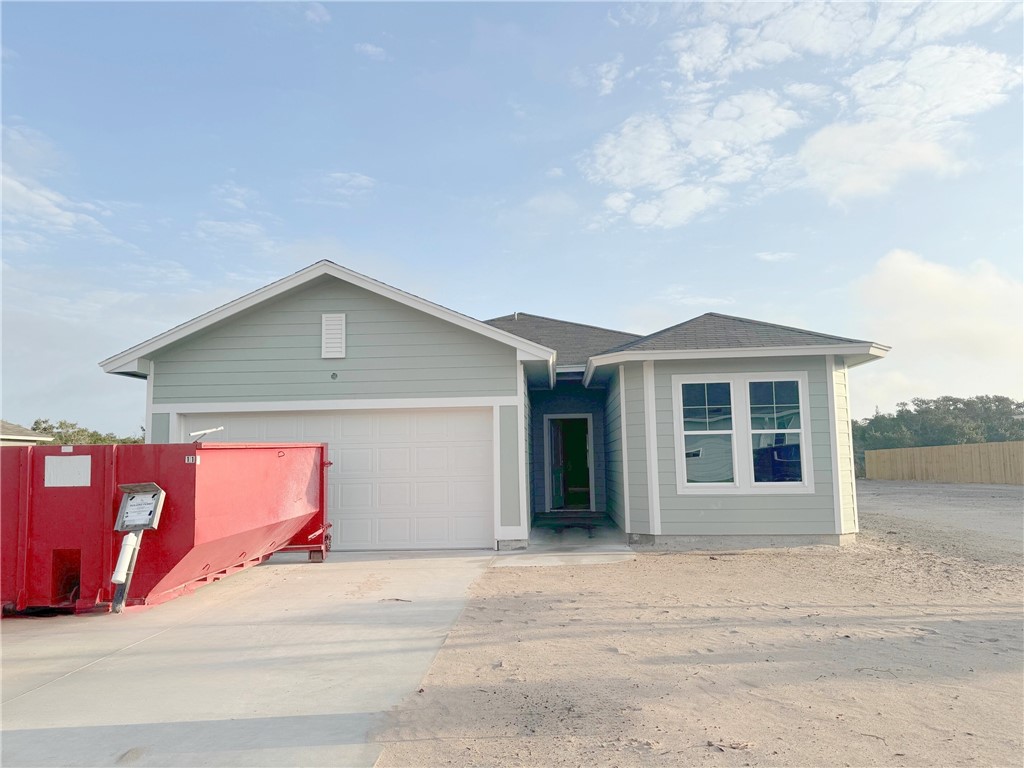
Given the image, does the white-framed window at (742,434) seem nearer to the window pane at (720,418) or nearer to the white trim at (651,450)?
the window pane at (720,418)

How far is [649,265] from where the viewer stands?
17.2 meters

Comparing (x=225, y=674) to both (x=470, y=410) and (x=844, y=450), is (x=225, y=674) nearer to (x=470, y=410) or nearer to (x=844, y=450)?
(x=470, y=410)

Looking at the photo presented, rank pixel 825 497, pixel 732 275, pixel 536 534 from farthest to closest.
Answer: pixel 732 275 < pixel 536 534 < pixel 825 497

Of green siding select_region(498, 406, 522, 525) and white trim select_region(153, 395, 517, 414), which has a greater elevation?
white trim select_region(153, 395, 517, 414)

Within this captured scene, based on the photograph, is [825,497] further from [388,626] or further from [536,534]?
[388,626]

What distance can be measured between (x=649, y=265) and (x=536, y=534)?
8.13 meters

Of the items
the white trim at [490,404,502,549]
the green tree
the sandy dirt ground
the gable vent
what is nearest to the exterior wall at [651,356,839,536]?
the sandy dirt ground

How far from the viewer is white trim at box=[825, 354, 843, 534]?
10172 mm

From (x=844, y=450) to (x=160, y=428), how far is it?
1076 cm

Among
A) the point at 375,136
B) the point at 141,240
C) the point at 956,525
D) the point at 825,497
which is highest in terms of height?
the point at 375,136

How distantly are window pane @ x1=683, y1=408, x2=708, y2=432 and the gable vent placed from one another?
18.0 feet

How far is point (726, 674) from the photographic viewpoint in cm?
445

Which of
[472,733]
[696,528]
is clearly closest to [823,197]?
[696,528]

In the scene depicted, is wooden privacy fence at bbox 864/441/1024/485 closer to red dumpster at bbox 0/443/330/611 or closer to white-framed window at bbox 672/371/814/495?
white-framed window at bbox 672/371/814/495
